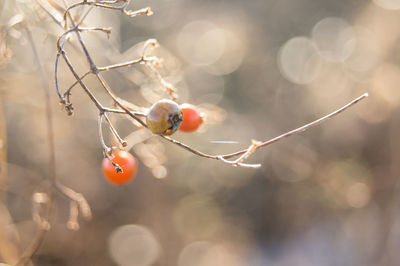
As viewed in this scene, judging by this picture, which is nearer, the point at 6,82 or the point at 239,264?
the point at 6,82

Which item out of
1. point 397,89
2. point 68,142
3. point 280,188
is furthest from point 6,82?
point 280,188

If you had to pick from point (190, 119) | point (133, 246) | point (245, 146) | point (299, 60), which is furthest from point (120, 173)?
point (299, 60)

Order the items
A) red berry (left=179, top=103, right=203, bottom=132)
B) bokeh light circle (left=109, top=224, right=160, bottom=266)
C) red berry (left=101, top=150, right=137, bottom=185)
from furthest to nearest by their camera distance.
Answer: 1. bokeh light circle (left=109, top=224, right=160, bottom=266)
2. red berry (left=101, top=150, right=137, bottom=185)
3. red berry (left=179, top=103, right=203, bottom=132)

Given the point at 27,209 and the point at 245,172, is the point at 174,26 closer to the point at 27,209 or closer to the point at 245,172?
the point at 245,172

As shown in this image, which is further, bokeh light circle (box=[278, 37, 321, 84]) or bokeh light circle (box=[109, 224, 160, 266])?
bokeh light circle (box=[278, 37, 321, 84])

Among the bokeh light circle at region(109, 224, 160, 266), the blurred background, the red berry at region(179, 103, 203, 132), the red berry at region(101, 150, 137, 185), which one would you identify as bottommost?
the red berry at region(101, 150, 137, 185)

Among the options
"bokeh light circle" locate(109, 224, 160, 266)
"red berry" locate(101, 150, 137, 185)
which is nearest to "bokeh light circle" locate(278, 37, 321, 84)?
"bokeh light circle" locate(109, 224, 160, 266)

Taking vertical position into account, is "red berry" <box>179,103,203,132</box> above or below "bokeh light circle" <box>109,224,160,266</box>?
below

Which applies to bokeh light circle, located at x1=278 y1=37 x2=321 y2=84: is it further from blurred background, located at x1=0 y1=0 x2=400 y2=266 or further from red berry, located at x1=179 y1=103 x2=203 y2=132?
red berry, located at x1=179 y1=103 x2=203 y2=132

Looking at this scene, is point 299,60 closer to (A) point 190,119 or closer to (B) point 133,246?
(B) point 133,246
